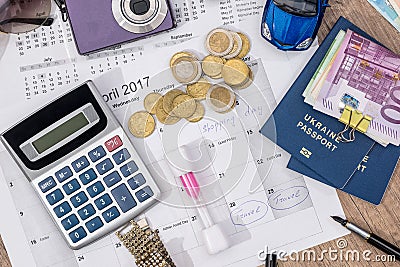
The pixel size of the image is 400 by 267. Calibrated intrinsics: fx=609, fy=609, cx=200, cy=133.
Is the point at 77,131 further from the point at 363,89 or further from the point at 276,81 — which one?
the point at 363,89

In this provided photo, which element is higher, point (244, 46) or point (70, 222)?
point (244, 46)

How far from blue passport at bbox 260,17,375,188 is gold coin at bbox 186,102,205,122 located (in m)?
0.08

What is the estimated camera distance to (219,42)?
30.6 inches

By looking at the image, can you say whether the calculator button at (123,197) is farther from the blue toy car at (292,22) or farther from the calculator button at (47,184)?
the blue toy car at (292,22)

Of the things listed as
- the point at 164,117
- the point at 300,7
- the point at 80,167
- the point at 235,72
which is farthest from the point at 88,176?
the point at 300,7

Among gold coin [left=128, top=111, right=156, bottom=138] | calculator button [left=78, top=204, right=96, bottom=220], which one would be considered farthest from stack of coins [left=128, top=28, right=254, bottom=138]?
calculator button [left=78, top=204, right=96, bottom=220]

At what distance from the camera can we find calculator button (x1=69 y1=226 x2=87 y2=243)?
744 millimetres

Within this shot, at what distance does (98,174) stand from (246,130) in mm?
194

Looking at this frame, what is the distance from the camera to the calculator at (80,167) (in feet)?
2.43

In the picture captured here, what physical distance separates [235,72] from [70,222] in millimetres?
277

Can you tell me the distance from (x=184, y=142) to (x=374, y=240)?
26 cm

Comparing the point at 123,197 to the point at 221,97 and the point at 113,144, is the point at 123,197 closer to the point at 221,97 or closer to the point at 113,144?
the point at 113,144

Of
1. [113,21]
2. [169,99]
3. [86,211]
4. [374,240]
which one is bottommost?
[374,240]

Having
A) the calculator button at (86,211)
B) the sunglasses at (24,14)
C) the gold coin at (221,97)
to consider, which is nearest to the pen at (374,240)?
the gold coin at (221,97)
